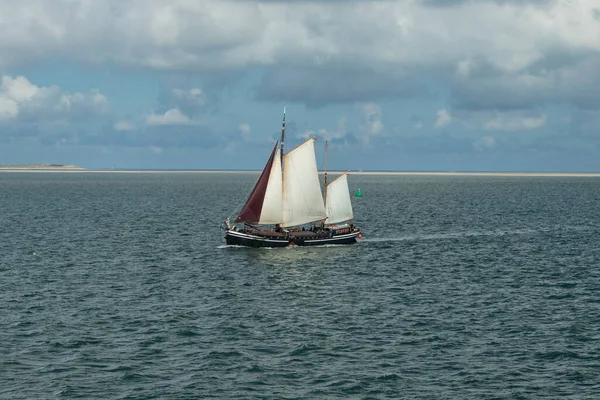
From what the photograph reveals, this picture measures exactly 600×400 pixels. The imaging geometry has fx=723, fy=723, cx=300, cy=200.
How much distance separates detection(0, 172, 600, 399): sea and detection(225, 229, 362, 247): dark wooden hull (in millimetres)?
Result: 1453

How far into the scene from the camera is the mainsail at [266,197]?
8906 cm

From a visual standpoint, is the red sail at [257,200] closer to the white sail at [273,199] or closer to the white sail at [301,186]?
the white sail at [273,199]

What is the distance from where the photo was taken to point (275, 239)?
8944cm

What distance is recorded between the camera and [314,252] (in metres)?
87.1

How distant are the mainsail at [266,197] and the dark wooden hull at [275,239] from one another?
1.88 metres

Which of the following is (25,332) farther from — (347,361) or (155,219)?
(155,219)

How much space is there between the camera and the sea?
36906mm

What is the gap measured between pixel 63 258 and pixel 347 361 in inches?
1838

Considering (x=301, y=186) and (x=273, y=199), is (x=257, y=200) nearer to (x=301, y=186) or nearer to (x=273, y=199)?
(x=273, y=199)

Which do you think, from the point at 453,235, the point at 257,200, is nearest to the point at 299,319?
the point at 257,200

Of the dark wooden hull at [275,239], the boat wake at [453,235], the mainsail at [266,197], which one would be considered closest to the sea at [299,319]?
the dark wooden hull at [275,239]

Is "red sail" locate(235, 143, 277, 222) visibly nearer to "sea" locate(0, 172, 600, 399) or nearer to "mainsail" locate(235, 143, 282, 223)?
"mainsail" locate(235, 143, 282, 223)

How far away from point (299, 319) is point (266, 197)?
130ft

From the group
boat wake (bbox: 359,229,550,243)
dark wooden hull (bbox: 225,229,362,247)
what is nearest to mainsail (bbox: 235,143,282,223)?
dark wooden hull (bbox: 225,229,362,247)
